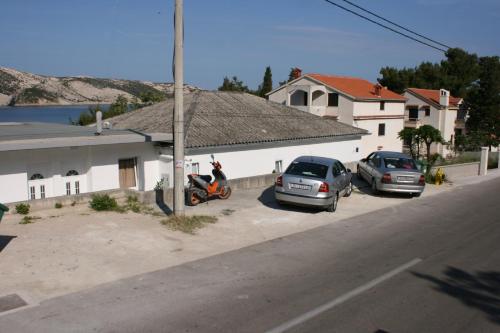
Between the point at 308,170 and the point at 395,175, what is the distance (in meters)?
4.77

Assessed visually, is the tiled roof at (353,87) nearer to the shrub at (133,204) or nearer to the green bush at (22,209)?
the shrub at (133,204)

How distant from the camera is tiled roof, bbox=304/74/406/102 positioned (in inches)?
1620

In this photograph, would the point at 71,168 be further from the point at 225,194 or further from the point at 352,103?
the point at 352,103

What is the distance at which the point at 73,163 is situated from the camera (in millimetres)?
15461

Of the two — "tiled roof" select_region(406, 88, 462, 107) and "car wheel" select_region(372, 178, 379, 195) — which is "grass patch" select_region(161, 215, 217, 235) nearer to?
"car wheel" select_region(372, 178, 379, 195)

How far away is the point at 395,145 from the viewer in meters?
44.8

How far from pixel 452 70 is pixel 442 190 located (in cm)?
6352

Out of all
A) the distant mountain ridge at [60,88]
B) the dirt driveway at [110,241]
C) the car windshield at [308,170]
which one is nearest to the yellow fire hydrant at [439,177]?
the dirt driveway at [110,241]

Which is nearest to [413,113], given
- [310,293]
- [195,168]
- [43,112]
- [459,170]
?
[459,170]

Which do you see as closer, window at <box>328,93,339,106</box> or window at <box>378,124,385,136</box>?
window at <box>328,93,339,106</box>

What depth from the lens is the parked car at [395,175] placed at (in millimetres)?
17688

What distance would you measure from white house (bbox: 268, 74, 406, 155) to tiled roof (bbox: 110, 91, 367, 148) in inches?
426

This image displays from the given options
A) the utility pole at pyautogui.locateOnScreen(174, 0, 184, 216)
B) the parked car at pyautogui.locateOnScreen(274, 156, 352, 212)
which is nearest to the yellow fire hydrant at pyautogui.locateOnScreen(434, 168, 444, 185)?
the parked car at pyautogui.locateOnScreen(274, 156, 352, 212)

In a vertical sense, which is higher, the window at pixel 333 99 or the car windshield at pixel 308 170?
the window at pixel 333 99
